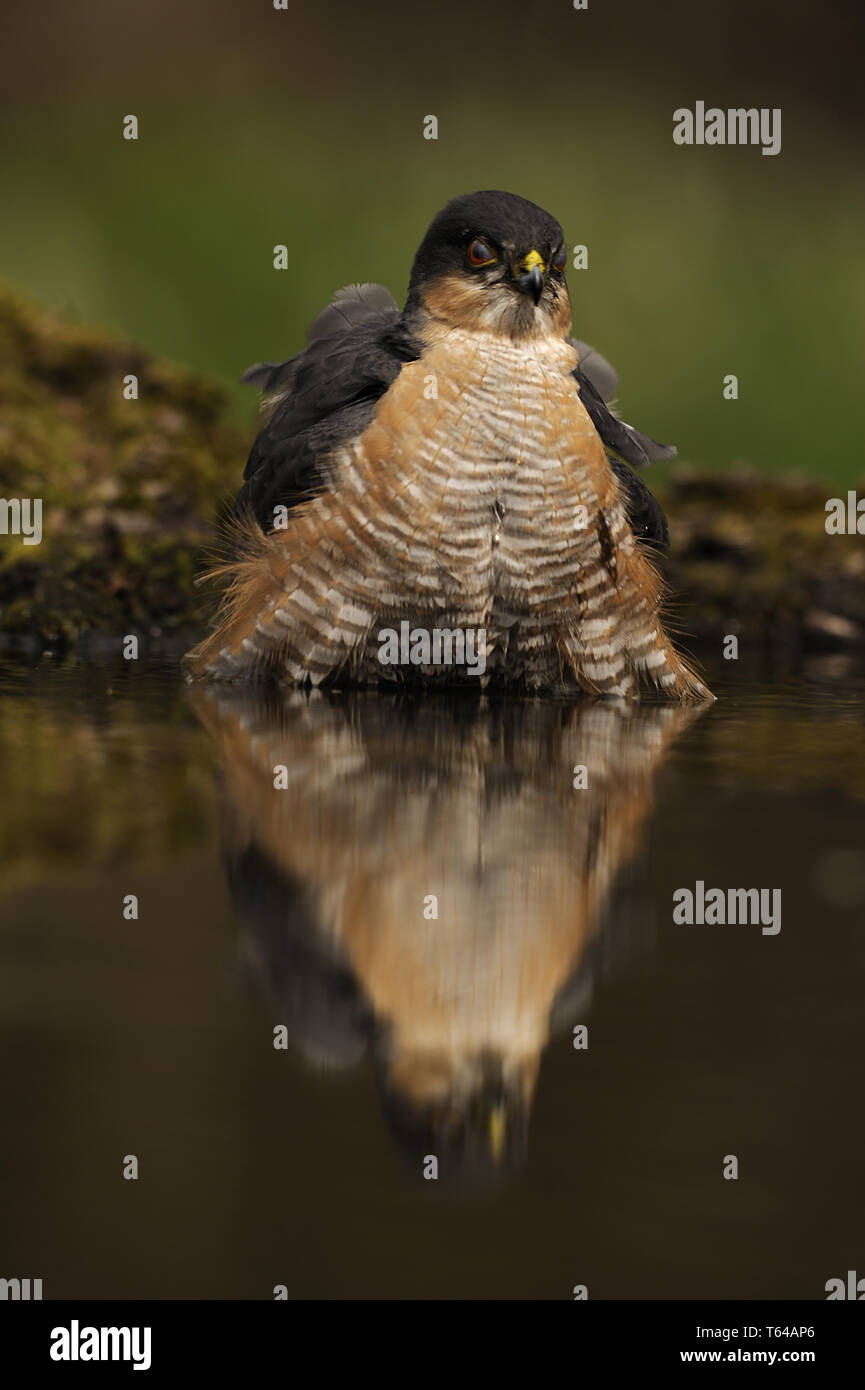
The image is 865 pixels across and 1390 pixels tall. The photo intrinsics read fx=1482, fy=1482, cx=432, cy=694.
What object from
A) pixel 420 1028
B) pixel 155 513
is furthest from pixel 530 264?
pixel 420 1028

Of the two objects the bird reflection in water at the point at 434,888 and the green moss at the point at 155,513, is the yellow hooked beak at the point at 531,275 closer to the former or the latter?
the bird reflection in water at the point at 434,888

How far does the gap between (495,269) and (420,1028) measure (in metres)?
3.16

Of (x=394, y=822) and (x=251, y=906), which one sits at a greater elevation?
(x=394, y=822)

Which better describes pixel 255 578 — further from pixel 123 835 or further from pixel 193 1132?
pixel 193 1132

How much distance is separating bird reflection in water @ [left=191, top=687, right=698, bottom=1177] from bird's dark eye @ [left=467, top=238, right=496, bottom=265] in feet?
4.69

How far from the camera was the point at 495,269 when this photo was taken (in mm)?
4449

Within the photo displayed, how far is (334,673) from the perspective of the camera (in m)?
4.57

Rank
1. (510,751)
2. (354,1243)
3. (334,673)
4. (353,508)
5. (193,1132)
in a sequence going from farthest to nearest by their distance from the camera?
(334,673)
(353,508)
(510,751)
(193,1132)
(354,1243)

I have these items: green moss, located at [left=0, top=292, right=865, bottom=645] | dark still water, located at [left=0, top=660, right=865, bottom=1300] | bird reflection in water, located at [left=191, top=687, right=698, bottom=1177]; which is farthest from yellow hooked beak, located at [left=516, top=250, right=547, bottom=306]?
green moss, located at [left=0, top=292, right=865, bottom=645]

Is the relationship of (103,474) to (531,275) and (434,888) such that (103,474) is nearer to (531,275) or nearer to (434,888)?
(531,275)

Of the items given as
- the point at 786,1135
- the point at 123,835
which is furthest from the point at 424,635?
the point at 786,1135

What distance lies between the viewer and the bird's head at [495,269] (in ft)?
14.6

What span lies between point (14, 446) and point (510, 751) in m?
4.32

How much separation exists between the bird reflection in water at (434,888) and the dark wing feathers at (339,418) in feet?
2.83
